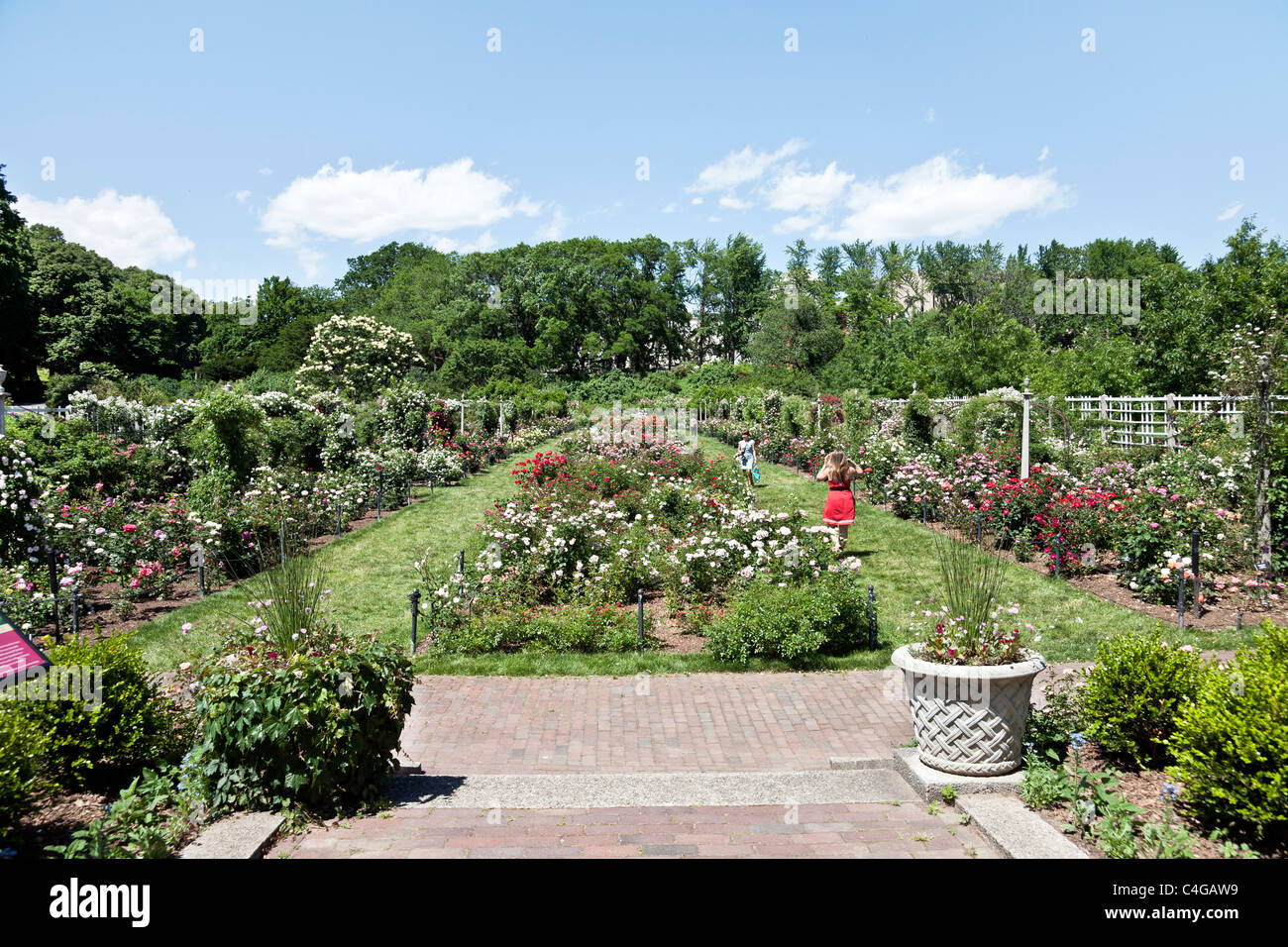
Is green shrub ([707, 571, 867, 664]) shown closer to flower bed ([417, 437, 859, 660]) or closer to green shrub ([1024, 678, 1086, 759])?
flower bed ([417, 437, 859, 660])

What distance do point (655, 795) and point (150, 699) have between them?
2.96 meters

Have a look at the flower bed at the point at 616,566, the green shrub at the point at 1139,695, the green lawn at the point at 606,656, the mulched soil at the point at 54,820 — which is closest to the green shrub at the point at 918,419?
the green lawn at the point at 606,656

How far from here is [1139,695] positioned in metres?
4.25

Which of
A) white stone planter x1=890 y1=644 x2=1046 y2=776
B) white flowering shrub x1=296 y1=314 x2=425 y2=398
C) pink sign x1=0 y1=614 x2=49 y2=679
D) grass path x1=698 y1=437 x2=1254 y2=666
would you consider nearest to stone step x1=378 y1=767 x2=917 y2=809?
white stone planter x1=890 y1=644 x2=1046 y2=776

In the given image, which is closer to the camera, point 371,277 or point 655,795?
point 655,795

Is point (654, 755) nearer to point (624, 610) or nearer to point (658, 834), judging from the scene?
point (658, 834)

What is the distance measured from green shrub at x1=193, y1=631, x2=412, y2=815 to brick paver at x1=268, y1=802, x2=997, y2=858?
24cm

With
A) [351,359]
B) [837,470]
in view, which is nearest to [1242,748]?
[837,470]

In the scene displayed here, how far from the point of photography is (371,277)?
81000mm

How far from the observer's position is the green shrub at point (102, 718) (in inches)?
154

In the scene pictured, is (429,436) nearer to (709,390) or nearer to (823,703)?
(823,703)

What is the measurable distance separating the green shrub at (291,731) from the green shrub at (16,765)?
2.24 ft

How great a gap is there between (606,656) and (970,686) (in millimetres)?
4024
